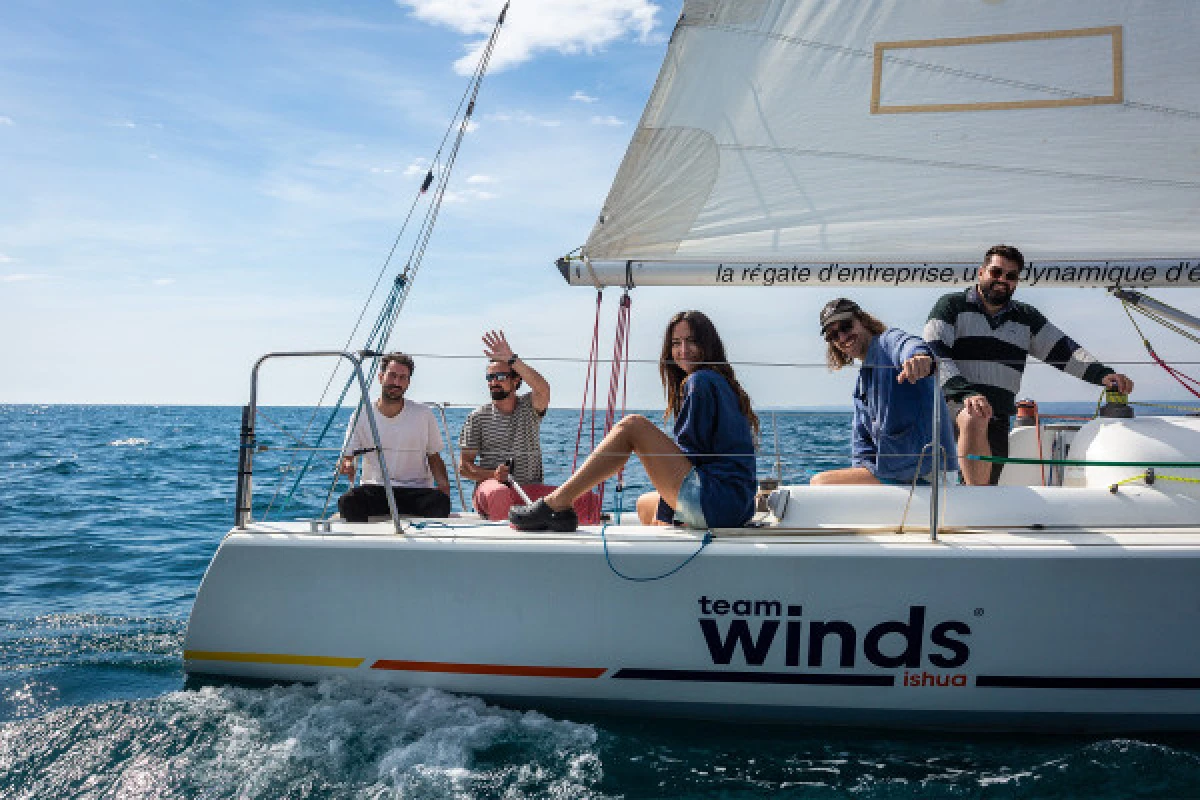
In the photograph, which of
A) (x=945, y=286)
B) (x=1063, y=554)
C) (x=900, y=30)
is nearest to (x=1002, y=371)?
(x=945, y=286)

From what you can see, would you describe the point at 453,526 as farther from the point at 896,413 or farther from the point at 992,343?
the point at 992,343

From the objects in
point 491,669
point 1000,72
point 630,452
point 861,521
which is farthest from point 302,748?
point 1000,72

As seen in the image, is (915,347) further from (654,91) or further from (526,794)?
(526,794)

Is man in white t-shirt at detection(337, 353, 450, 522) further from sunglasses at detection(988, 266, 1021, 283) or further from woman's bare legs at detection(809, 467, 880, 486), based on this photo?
sunglasses at detection(988, 266, 1021, 283)

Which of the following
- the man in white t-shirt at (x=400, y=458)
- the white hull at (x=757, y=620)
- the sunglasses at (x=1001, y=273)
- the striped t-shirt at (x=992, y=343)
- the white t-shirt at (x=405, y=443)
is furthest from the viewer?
the white t-shirt at (x=405, y=443)

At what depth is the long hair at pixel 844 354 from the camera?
369cm

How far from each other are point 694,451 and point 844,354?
2.67 feet

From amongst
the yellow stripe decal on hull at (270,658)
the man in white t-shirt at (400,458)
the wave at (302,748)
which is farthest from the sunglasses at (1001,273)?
the yellow stripe decal on hull at (270,658)

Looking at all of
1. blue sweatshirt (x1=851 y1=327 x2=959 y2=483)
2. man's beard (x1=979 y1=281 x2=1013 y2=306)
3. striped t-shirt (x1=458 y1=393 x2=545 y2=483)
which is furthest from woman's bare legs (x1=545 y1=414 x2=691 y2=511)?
man's beard (x1=979 y1=281 x2=1013 y2=306)

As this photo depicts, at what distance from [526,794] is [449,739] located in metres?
0.40

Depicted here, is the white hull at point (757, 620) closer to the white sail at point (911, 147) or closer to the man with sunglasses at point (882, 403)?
the man with sunglasses at point (882, 403)

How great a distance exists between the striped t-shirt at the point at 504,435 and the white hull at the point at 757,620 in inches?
43.0

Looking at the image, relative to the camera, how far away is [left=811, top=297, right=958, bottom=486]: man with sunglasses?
351 cm

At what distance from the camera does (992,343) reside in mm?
3961
